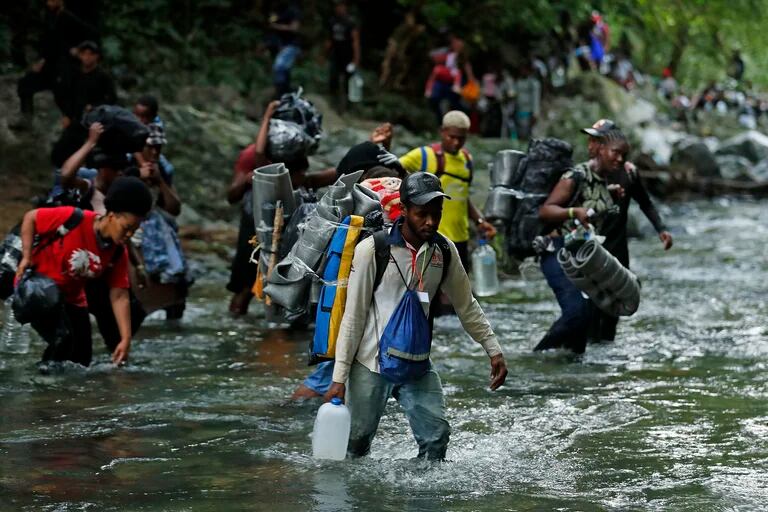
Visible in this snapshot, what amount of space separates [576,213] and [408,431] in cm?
267

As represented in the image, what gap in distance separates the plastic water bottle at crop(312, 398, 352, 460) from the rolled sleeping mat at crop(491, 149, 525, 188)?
169 inches

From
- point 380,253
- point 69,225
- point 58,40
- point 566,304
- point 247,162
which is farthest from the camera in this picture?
point 58,40

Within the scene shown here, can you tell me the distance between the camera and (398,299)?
6348 mm

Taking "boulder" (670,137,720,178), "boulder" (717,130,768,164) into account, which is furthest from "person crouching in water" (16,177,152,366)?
"boulder" (717,130,768,164)

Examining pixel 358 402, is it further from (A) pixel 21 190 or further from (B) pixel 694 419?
(A) pixel 21 190

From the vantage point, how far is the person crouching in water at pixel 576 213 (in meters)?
9.88

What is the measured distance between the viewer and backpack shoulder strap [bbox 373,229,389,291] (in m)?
6.29

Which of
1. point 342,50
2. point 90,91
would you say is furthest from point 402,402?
point 342,50

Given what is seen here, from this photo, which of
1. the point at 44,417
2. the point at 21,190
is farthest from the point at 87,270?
the point at 21,190

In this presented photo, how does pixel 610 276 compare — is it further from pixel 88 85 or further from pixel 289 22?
pixel 289 22

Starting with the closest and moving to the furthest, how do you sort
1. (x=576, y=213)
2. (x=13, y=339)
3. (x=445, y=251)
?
(x=445, y=251) → (x=576, y=213) → (x=13, y=339)

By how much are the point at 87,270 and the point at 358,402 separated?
286 cm

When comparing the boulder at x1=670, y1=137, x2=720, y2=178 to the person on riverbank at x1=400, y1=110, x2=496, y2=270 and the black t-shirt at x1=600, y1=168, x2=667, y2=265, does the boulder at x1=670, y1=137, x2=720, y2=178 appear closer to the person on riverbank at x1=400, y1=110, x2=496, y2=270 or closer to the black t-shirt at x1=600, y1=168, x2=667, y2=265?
the person on riverbank at x1=400, y1=110, x2=496, y2=270

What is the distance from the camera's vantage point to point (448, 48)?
2475 centimetres
